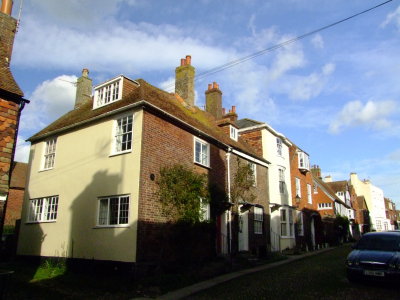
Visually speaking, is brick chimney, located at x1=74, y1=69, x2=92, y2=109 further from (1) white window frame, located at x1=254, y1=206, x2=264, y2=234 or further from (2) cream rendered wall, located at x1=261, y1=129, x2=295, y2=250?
(1) white window frame, located at x1=254, y1=206, x2=264, y2=234

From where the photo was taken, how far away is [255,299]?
9656 mm

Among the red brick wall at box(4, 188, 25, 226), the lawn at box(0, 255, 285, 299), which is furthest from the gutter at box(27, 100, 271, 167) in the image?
the red brick wall at box(4, 188, 25, 226)

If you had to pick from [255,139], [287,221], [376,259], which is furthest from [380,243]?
[255,139]

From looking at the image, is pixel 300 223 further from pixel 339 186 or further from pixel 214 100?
pixel 339 186

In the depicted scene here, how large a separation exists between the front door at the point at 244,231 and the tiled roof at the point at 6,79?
45.9ft

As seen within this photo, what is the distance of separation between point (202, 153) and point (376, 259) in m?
9.80

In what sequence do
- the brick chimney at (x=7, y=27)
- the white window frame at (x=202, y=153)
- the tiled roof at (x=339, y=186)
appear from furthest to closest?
the tiled roof at (x=339, y=186) → the white window frame at (x=202, y=153) → the brick chimney at (x=7, y=27)

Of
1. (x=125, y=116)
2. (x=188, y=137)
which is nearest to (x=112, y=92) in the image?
(x=125, y=116)

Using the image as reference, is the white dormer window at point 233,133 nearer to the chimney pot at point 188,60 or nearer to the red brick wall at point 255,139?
the red brick wall at point 255,139

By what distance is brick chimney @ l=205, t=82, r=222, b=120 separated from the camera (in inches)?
1009

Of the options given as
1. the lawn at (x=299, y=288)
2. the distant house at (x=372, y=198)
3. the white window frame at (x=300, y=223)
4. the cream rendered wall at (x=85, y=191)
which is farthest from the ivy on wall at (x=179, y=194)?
the distant house at (x=372, y=198)

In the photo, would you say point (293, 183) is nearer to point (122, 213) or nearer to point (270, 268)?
point (270, 268)

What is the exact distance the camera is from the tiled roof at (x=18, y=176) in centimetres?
3287

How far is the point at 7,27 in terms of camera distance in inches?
442
